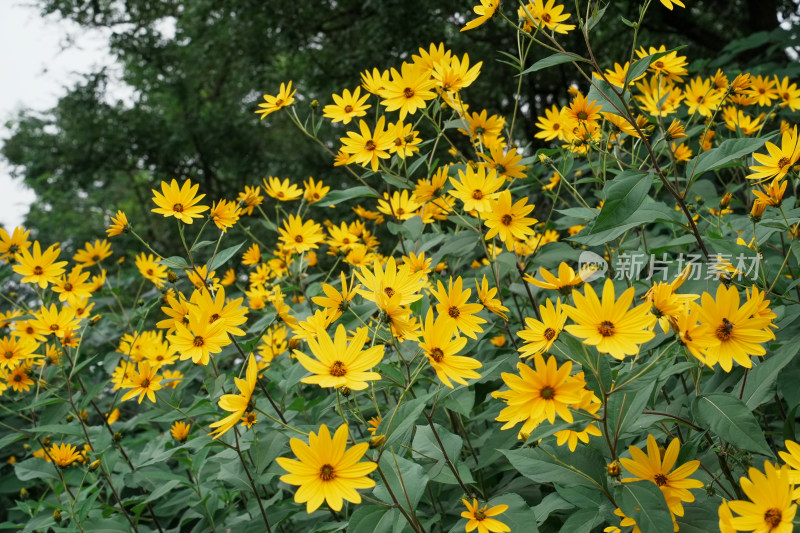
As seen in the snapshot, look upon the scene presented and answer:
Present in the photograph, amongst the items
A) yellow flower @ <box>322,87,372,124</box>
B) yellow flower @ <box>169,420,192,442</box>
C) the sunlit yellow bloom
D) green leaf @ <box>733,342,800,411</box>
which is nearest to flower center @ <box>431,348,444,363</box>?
green leaf @ <box>733,342,800,411</box>

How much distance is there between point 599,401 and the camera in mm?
1317

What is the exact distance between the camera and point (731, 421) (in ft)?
4.16

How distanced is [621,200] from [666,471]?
61 cm

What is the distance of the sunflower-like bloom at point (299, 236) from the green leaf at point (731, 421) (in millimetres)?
1594

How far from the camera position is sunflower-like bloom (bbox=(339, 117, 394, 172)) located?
202 centimetres

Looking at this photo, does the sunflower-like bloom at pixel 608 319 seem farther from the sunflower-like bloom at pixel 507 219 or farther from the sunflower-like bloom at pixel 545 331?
the sunflower-like bloom at pixel 507 219

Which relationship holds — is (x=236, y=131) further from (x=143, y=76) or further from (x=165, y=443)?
(x=165, y=443)

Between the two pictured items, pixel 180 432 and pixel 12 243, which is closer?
pixel 180 432

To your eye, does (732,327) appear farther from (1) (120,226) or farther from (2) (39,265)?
(2) (39,265)

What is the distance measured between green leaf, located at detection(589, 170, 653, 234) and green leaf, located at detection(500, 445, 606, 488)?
50cm

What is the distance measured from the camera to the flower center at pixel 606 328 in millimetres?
1169

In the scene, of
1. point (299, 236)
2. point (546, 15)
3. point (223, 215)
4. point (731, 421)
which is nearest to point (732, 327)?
point (731, 421)

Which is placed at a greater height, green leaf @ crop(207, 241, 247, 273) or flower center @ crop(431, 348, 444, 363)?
green leaf @ crop(207, 241, 247, 273)

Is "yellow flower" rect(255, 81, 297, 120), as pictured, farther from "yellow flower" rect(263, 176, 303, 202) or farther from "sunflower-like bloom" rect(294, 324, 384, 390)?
"sunflower-like bloom" rect(294, 324, 384, 390)
